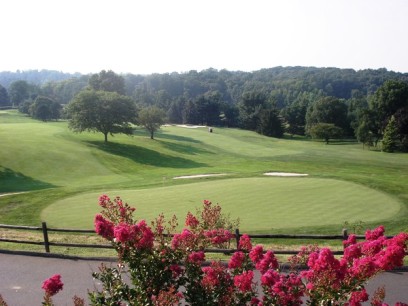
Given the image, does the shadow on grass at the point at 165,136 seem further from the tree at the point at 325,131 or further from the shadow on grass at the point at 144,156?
the tree at the point at 325,131

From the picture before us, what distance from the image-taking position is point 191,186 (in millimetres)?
27797

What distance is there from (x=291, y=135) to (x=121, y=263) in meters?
103

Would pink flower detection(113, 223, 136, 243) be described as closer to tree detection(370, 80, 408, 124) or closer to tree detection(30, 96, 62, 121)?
tree detection(370, 80, 408, 124)

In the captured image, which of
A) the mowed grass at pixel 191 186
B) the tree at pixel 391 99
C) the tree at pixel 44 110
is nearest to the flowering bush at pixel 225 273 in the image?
the mowed grass at pixel 191 186

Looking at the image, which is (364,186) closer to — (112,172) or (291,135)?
(112,172)

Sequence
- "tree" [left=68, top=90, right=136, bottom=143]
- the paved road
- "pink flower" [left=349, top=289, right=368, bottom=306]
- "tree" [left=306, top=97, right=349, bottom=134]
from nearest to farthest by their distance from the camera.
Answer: "pink flower" [left=349, top=289, right=368, bottom=306] → the paved road → "tree" [left=68, top=90, right=136, bottom=143] → "tree" [left=306, top=97, right=349, bottom=134]

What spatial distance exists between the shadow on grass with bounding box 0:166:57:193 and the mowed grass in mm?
80

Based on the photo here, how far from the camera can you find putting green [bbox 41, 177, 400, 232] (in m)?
19.2

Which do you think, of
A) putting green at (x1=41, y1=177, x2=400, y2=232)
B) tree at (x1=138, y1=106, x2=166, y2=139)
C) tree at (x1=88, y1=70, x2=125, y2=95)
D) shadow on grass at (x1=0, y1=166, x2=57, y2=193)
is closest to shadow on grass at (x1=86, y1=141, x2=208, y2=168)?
tree at (x1=138, y1=106, x2=166, y2=139)

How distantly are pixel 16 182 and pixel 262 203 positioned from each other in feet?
83.7

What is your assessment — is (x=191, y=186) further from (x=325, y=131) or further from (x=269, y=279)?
(x=325, y=131)

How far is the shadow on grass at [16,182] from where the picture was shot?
117 feet

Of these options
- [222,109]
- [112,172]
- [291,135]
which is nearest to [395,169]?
[112,172]

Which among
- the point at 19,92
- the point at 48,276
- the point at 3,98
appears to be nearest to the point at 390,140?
the point at 48,276
